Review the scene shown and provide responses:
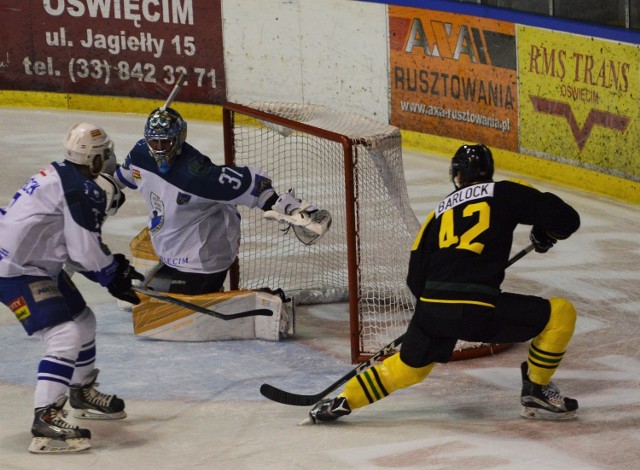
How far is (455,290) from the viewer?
4.61 metres

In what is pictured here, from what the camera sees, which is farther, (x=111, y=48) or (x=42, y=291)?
(x=111, y=48)

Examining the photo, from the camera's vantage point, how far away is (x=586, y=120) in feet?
29.1

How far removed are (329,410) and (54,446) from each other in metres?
0.98

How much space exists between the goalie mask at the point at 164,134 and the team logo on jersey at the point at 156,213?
0.22m

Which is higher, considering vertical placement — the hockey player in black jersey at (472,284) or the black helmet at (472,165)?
the black helmet at (472,165)

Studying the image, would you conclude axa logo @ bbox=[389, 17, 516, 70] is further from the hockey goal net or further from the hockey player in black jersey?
the hockey player in black jersey

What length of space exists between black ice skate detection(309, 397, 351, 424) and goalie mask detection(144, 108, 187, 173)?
1.47 m

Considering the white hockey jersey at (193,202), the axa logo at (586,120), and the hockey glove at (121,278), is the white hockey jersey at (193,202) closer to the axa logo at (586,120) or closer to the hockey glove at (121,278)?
the hockey glove at (121,278)

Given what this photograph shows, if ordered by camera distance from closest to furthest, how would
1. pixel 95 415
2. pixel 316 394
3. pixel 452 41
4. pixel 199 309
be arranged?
pixel 95 415 < pixel 316 394 < pixel 199 309 < pixel 452 41

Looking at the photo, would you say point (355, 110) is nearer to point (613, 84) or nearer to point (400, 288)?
point (613, 84)

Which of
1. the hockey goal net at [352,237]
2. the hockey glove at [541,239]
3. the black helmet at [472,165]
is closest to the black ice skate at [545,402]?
the hockey glove at [541,239]

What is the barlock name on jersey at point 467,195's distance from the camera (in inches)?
183

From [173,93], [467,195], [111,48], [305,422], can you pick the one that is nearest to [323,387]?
[305,422]

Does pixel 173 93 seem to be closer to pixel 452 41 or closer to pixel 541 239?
pixel 541 239
